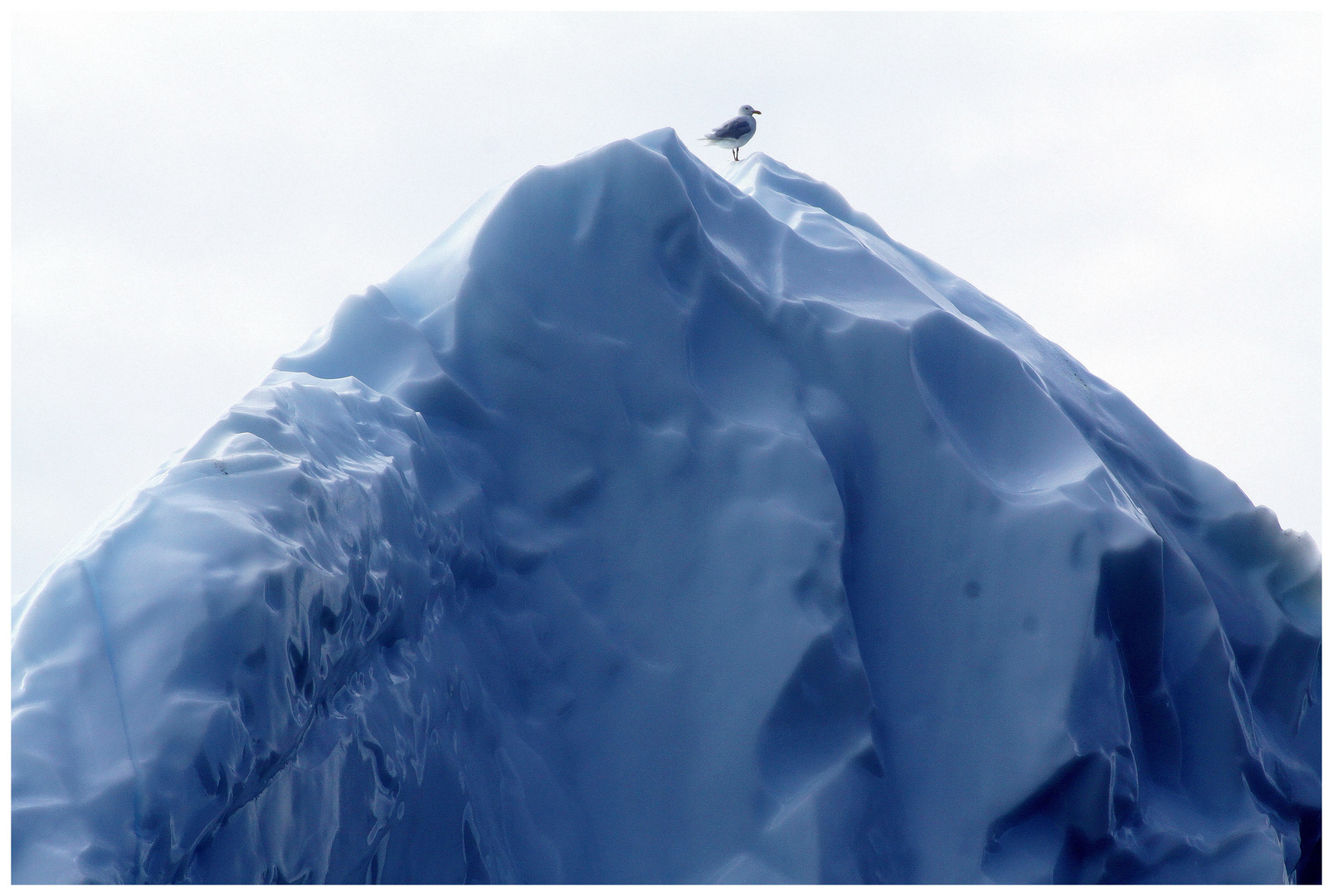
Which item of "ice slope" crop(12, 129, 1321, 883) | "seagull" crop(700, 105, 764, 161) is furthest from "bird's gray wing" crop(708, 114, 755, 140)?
"ice slope" crop(12, 129, 1321, 883)

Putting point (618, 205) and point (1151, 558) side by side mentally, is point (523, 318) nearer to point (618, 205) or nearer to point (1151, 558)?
point (618, 205)

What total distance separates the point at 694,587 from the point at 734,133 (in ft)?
9.37

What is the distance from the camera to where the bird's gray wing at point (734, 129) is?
558cm

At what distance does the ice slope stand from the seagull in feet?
4.24

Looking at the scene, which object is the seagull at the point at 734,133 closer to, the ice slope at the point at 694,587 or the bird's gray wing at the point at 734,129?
the bird's gray wing at the point at 734,129

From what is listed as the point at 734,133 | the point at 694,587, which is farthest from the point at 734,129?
the point at 694,587

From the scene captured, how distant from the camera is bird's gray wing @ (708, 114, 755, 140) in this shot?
558 centimetres

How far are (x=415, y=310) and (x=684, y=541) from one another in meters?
1.25

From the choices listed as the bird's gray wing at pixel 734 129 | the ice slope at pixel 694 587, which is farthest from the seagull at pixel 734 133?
the ice slope at pixel 694 587

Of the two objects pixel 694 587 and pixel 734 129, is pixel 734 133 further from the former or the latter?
pixel 694 587

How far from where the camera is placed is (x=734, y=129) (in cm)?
558

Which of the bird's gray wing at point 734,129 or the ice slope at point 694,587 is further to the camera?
the bird's gray wing at point 734,129

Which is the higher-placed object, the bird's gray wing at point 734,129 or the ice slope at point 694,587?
the bird's gray wing at point 734,129

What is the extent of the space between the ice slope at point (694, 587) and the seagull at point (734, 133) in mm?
1293
